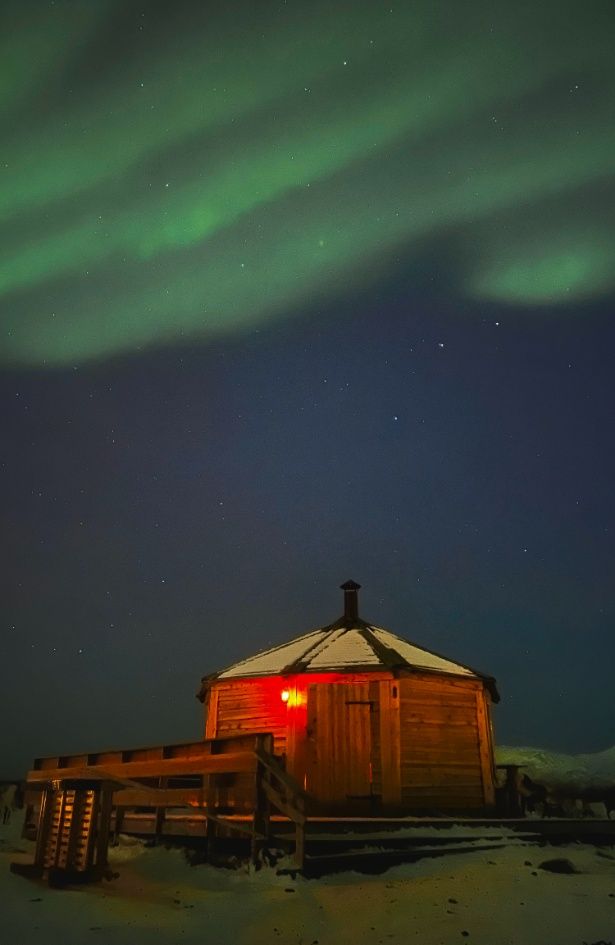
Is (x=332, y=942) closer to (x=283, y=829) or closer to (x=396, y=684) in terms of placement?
(x=283, y=829)

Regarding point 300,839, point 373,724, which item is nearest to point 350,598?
point 373,724

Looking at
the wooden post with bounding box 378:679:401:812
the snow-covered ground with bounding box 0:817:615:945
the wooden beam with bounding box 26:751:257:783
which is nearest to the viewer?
the snow-covered ground with bounding box 0:817:615:945

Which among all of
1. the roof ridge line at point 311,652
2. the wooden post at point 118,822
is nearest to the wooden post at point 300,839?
the wooden post at point 118,822

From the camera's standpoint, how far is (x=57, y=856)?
10891 millimetres

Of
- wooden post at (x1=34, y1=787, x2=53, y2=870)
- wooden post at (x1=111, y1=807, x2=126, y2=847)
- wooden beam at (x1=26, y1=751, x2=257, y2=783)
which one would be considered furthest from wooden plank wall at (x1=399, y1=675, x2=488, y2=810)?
wooden post at (x1=34, y1=787, x2=53, y2=870)

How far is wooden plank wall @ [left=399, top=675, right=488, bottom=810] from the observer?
17234 millimetres

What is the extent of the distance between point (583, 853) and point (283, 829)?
19.3 feet

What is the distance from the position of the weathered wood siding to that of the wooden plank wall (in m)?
3.08

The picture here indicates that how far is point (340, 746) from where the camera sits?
683 inches

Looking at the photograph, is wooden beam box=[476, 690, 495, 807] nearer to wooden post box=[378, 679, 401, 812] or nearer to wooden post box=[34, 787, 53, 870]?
wooden post box=[378, 679, 401, 812]

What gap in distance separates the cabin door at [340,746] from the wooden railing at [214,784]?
3233 millimetres

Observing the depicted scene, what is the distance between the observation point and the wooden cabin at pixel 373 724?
55.9ft

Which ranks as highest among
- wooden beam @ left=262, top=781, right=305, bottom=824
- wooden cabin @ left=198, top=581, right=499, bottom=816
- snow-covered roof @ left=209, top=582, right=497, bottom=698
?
snow-covered roof @ left=209, top=582, right=497, bottom=698

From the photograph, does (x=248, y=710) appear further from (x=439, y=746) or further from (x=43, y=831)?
(x=43, y=831)
